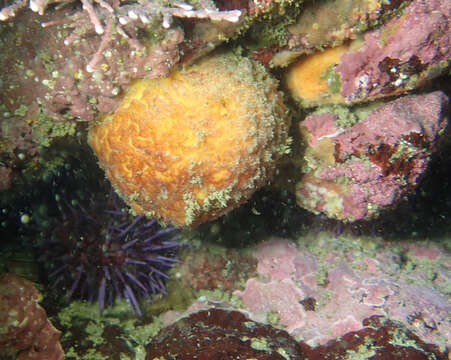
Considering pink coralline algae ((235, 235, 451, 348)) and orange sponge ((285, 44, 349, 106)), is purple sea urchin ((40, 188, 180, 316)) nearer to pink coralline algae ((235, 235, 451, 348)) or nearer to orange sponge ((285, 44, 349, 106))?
pink coralline algae ((235, 235, 451, 348))

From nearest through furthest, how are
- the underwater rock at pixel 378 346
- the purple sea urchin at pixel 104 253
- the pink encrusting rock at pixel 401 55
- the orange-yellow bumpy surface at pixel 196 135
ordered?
1. the orange-yellow bumpy surface at pixel 196 135
2. the pink encrusting rock at pixel 401 55
3. the underwater rock at pixel 378 346
4. the purple sea urchin at pixel 104 253

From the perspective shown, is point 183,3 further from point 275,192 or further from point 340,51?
point 275,192

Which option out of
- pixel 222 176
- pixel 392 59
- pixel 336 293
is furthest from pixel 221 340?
pixel 392 59

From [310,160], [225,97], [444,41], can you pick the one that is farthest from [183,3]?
[444,41]

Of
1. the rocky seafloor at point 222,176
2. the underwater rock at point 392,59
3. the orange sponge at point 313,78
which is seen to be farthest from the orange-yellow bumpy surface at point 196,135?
the underwater rock at point 392,59

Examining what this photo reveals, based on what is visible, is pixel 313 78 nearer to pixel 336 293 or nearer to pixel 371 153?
pixel 371 153

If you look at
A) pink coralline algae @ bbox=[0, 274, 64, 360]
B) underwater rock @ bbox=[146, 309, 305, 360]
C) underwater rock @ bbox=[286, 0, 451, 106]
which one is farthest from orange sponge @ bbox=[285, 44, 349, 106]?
→ pink coralline algae @ bbox=[0, 274, 64, 360]

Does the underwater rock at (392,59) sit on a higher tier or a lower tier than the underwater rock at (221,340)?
higher

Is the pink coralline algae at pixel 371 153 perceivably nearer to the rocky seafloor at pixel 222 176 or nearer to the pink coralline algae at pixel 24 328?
the rocky seafloor at pixel 222 176
